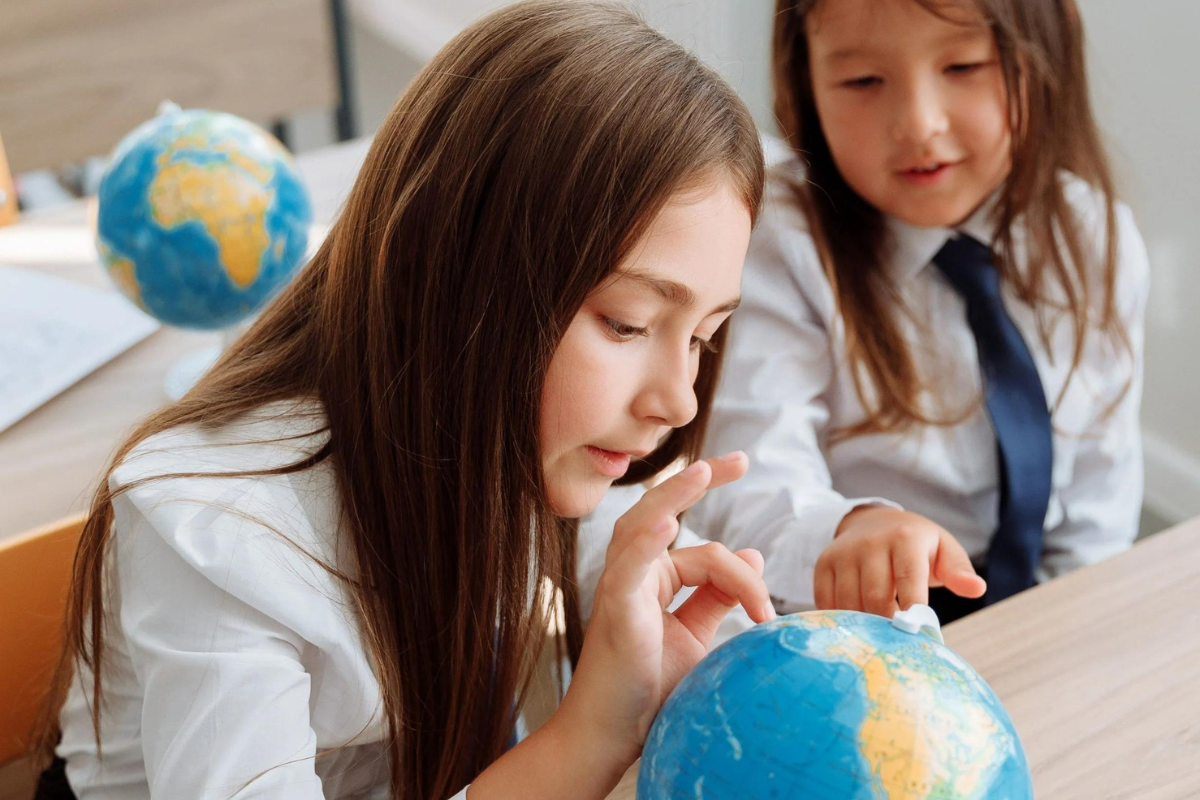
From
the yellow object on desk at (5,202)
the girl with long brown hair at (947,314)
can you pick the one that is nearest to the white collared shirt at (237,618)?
the girl with long brown hair at (947,314)

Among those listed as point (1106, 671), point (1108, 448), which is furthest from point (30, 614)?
point (1108, 448)

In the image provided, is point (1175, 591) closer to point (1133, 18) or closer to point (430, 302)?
point (430, 302)

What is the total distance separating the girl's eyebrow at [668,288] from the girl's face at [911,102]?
22.0 inches

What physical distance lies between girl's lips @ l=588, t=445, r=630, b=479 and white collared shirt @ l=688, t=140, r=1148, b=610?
1.53 feet

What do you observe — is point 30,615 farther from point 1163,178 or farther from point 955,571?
point 1163,178

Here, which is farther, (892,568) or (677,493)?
(892,568)

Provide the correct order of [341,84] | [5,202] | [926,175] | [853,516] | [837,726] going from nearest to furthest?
[837,726] < [853,516] < [926,175] < [5,202] < [341,84]

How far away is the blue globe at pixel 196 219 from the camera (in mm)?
1190

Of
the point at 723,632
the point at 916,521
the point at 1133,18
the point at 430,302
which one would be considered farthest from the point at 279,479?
the point at 1133,18

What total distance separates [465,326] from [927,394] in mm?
779

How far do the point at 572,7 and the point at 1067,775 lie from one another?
62 centimetres

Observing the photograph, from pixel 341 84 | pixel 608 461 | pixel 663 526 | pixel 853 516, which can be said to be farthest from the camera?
pixel 341 84

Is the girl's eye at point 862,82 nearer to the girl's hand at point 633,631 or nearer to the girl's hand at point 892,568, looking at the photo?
the girl's hand at point 892,568

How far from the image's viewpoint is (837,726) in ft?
1.91
